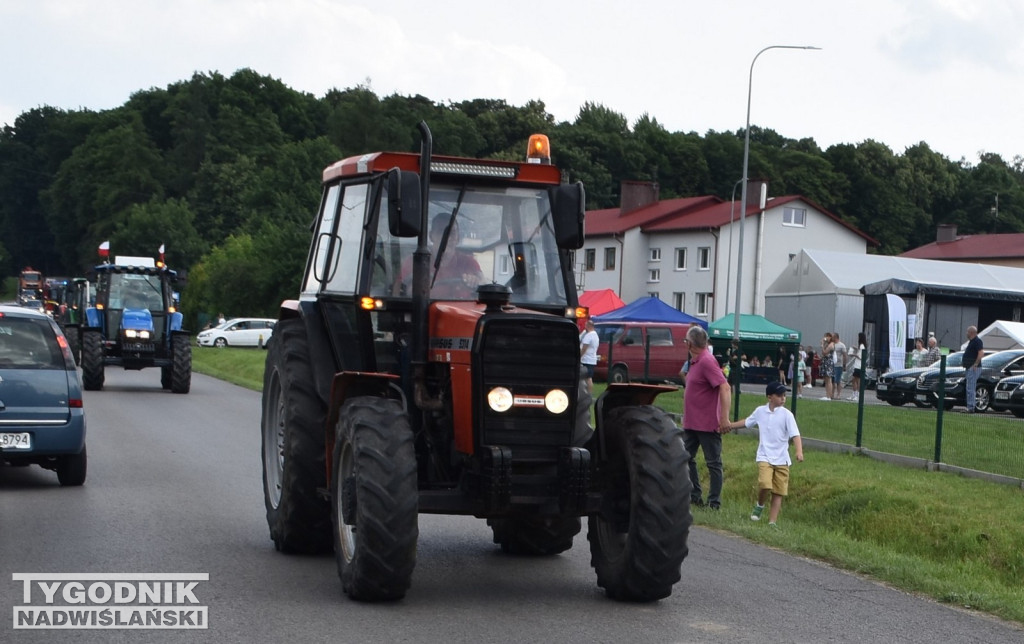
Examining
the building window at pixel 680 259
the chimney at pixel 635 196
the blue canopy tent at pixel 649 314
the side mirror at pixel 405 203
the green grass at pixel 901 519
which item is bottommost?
the green grass at pixel 901 519

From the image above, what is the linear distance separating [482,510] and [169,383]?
923 inches

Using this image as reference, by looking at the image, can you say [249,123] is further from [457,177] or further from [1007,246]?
[457,177]

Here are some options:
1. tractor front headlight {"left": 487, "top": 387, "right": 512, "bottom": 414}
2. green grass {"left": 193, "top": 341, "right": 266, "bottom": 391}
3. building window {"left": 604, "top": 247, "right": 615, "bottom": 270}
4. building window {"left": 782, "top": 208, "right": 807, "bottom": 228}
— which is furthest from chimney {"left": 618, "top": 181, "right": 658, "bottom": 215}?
tractor front headlight {"left": 487, "top": 387, "right": 512, "bottom": 414}

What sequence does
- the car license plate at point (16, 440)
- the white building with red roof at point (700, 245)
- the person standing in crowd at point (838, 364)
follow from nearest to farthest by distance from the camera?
the car license plate at point (16, 440) < the person standing in crowd at point (838, 364) < the white building with red roof at point (700, 245)

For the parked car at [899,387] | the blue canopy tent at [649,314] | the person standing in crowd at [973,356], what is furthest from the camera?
the blue canopy tent at [649,314]

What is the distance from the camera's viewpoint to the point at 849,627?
25.6 feet

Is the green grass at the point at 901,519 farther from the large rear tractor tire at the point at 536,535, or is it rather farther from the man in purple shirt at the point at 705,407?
the large rear tractor tire at the point at 536,535

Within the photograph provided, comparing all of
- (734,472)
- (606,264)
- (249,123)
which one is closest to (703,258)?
(606,264)

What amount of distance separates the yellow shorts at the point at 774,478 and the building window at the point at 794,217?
6270 cm

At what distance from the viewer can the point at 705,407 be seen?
13.5 m

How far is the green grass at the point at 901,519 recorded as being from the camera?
10070mm

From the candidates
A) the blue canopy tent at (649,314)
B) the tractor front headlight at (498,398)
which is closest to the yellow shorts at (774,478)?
the tractor front headlight at (498,398)

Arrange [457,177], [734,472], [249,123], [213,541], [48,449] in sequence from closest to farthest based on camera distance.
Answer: [457,177], [213,541], [48,449], [734,472], [249,123]

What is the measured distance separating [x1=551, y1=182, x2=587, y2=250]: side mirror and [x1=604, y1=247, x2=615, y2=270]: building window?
233ft
